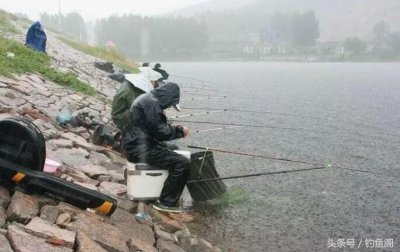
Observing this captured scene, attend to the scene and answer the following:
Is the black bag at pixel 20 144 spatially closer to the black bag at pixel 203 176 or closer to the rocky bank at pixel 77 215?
the rocky bank at pixel 77 215

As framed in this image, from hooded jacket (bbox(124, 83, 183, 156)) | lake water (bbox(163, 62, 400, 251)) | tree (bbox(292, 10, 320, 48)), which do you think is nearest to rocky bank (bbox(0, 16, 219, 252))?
hooded jacket (bbox(124, 83, 183, 156))

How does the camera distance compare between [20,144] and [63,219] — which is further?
[20,144]

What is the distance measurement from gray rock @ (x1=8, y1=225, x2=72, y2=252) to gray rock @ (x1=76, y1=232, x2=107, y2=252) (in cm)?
18

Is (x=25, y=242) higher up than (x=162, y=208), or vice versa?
(x=25, y=242)

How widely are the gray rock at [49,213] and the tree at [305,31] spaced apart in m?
188

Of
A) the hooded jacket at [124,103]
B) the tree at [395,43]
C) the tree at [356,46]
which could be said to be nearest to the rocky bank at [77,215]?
the hooded jacket at [124,103]

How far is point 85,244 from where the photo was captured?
514 cm

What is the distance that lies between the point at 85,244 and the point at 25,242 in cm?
72

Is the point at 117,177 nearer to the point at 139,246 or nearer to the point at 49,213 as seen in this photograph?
the point at 139,246

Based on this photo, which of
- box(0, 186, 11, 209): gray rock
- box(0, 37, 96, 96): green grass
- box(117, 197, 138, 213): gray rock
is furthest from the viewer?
box(0, 37, 96, 96): green grass

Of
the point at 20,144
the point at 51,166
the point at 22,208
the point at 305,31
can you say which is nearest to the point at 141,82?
the point at 51,166

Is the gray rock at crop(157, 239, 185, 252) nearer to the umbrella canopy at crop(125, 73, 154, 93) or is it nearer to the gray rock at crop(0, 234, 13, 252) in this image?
the gray rock at crop(0, 234, 13, 252)

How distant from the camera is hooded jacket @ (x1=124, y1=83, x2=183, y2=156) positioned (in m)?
7.14

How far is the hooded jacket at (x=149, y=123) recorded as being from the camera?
7.14 m
